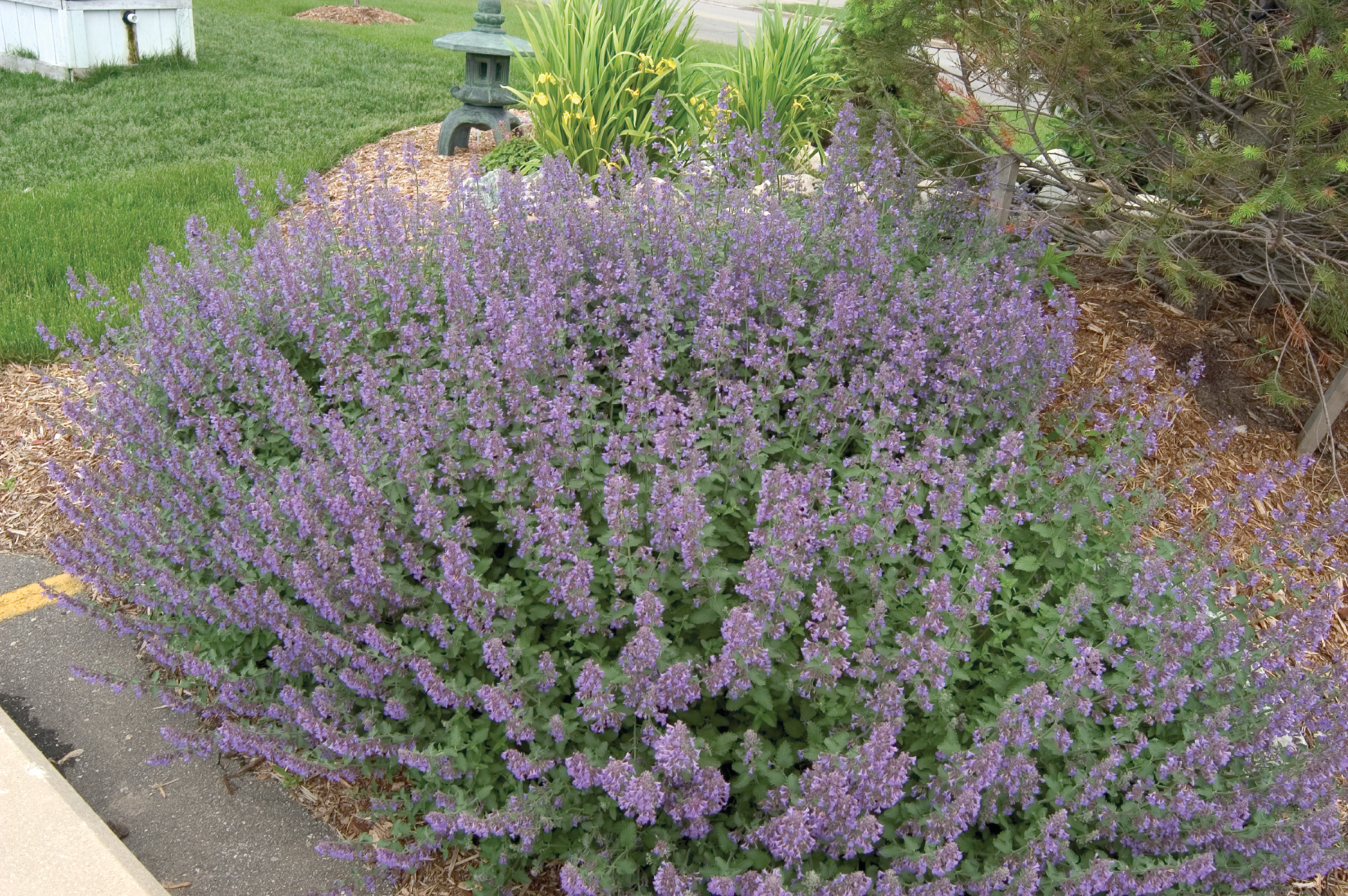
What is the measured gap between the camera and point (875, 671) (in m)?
2.46

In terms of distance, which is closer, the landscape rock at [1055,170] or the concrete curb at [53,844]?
the concrete curb at [53,844]

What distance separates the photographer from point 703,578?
2537 mm

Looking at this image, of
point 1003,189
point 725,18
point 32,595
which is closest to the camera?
point 32,595

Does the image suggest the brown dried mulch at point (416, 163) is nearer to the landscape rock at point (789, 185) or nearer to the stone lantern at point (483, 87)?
the stone lantern at point (483, 87)

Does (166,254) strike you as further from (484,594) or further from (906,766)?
(906,766)

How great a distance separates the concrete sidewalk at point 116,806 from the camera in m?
2.35

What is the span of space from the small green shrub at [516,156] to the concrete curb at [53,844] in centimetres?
471

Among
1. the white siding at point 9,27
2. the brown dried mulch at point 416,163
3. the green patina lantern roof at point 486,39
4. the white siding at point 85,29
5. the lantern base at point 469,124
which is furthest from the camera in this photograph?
the white siding at point 9,27

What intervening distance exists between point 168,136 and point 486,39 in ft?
9.98

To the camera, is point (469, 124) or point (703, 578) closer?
point (703, 578)

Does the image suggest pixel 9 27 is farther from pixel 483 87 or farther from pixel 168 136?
pixel 483 87

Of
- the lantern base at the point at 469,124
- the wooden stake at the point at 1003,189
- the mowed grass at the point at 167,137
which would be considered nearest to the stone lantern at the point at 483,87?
the lantern base at the point at 469,124

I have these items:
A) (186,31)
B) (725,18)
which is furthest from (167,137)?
(725,18)

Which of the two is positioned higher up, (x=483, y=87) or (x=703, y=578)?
(x=483, y=87)
